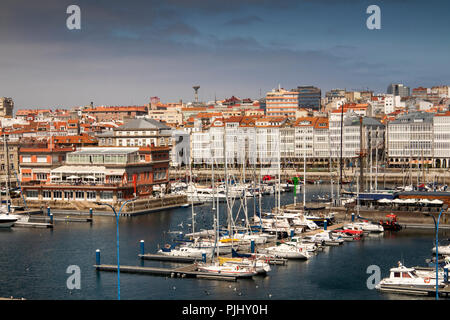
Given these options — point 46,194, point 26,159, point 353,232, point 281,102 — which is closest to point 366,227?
point 353,232

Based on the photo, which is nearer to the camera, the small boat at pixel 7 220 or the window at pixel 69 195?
the small boat at pixel 7 220

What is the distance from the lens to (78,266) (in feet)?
83.9

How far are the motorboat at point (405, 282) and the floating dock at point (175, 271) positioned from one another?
4784mm

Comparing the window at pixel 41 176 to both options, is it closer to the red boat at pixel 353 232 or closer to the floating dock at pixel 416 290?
the red boat at pixel 353 232

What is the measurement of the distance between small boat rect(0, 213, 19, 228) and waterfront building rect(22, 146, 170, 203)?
263 inches

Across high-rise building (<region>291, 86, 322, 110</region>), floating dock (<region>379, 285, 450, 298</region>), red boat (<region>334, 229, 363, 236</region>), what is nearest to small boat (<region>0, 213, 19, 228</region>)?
red boat (<region>334, 229, 363, 236</region>)

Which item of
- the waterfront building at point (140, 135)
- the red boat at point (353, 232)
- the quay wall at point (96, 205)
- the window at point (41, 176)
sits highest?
the waterfront building at point (140, 135)

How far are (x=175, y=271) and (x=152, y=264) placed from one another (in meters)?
2.41

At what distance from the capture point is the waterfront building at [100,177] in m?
43.2

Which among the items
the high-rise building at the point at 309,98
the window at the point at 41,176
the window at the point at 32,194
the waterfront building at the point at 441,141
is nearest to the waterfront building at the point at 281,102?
the waterfront building at the point at 441,141
